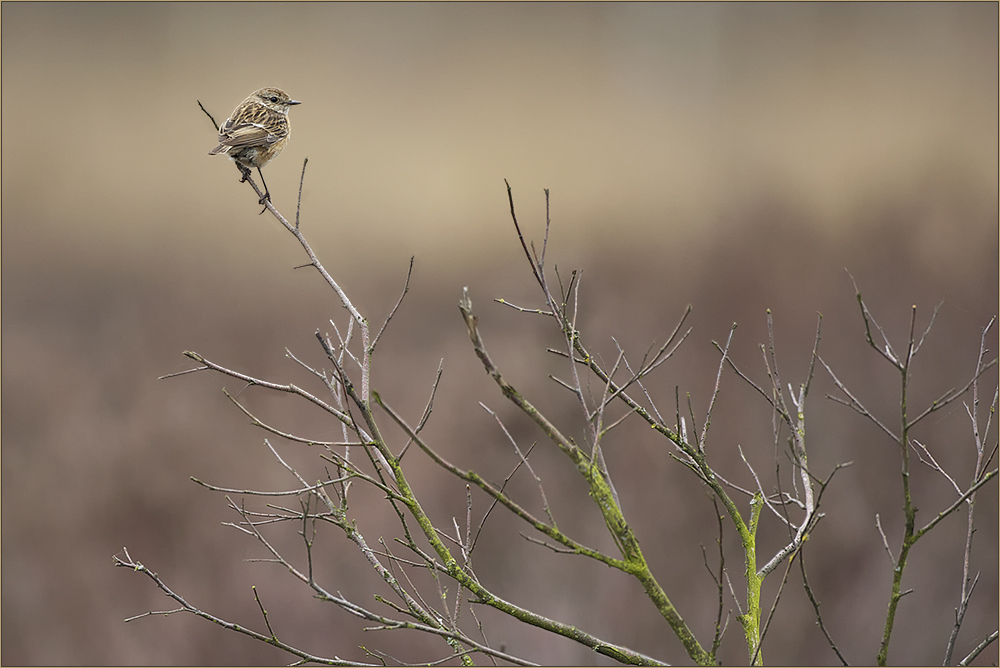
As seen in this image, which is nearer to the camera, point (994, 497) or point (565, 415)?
point (565, 415)

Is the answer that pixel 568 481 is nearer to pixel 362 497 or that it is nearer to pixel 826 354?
pixel 362 497

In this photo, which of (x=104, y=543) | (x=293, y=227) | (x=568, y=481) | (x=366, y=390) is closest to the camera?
(x=366, y=390)

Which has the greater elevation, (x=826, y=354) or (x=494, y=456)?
(x=826, y=354)

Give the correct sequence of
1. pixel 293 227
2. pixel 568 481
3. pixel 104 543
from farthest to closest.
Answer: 1. pixel 568 481
2. pixel 104 543
3. pixel 293 227

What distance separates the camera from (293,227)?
6.09ft

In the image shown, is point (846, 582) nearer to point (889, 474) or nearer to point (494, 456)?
point (889, 474)

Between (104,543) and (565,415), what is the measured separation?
12.2 ft

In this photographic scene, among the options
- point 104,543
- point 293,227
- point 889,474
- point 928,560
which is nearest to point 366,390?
point 293,227

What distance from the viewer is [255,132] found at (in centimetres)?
250

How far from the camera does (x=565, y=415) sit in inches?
213

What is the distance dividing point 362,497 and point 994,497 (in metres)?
5.29

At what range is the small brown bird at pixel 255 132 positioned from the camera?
2.43 meters

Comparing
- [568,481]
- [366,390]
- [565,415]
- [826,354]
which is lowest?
[568,481]

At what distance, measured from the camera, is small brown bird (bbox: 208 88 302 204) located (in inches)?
95.7
